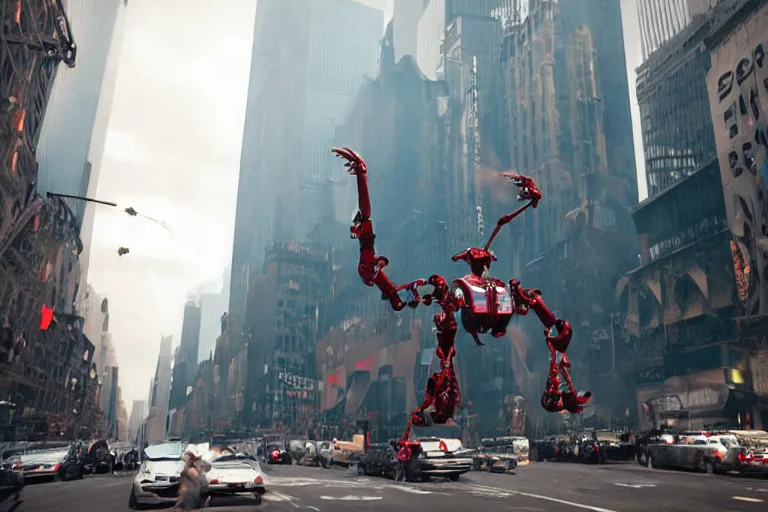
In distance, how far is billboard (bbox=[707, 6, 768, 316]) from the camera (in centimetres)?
2411

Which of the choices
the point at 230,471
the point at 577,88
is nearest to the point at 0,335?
the point at 230,471

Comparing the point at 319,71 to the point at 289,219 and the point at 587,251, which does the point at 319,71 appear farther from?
the point at 587,251

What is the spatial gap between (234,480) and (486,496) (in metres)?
5.54

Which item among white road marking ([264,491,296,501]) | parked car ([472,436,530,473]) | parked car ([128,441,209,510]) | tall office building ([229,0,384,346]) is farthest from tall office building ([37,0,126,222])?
tall office building ([229,0,384,346])

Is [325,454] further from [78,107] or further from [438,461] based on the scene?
[78,107]

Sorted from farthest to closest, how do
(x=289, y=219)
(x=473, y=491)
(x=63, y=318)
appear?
(x=289, y=219)
(x=63, y=318)
(x=473, y=491)

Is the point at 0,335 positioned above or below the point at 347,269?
below

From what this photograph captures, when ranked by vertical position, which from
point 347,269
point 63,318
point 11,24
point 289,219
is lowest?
point 63,318

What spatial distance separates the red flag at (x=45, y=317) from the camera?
23625mm

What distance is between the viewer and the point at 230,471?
13.0 metres

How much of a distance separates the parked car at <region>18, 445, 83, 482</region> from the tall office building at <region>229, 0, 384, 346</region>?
5580cm

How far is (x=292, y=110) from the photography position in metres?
114

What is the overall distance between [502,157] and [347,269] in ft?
103

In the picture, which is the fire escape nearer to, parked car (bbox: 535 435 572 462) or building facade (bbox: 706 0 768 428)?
parked car (bbox: 535 435 572 462)
